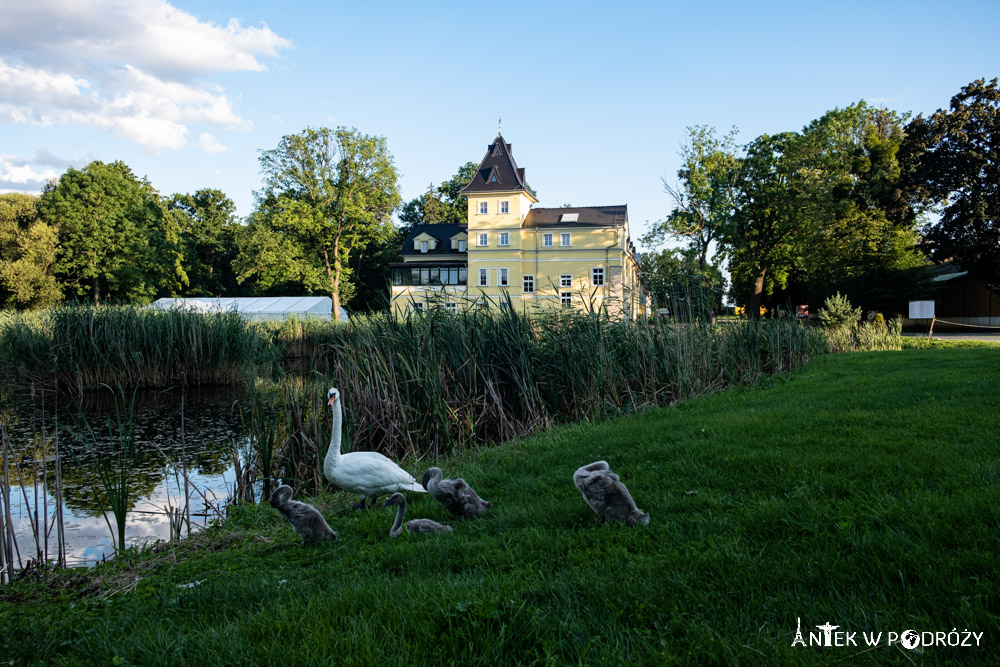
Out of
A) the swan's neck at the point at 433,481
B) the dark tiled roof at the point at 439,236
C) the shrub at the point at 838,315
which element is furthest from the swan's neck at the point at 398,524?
the dark tiled roof at the point at 439,236

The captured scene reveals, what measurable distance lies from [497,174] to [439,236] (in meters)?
8.69

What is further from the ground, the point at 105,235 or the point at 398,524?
the point at 105,235

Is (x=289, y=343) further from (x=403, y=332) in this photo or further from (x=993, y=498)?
(x=993, y=498)

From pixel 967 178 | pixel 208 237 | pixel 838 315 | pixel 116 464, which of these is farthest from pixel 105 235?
pixel 967 178

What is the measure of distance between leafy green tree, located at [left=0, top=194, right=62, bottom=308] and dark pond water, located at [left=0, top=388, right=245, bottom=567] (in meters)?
37.5

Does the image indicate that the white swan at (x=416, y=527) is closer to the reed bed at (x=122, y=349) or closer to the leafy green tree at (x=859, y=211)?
the reed bed at (x=122, y=349)

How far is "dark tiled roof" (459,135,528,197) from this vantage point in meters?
49.7

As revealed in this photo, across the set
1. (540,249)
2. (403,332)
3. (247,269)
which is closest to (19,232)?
(247,269)

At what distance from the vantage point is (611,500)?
365 centimetres

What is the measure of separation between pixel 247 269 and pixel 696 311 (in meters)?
47.4

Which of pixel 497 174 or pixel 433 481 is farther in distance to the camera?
pixel 497 174

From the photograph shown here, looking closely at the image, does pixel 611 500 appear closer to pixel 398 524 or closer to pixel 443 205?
pixel 398 524

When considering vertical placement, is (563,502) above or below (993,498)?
below

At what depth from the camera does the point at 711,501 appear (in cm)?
380
